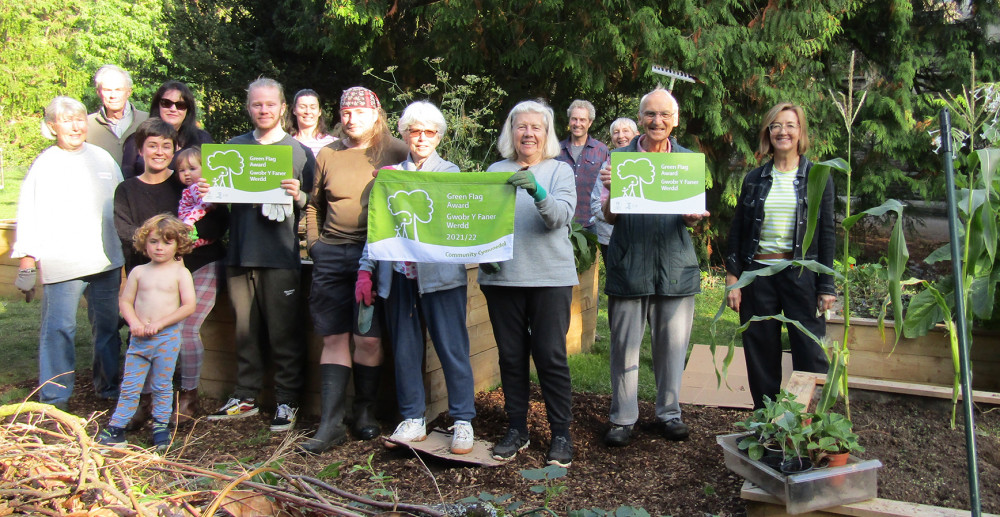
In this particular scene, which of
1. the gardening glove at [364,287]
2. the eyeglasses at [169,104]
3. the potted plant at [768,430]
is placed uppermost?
the eyeglasses at [169,104]

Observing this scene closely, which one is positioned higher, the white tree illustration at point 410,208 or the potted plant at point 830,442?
the white tree illustration at point 410,208

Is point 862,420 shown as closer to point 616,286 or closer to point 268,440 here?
point 616,286

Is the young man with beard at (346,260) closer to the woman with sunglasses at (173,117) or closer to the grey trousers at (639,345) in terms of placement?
the woman with sunglasses at (173,117)

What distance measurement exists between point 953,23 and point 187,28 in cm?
1102

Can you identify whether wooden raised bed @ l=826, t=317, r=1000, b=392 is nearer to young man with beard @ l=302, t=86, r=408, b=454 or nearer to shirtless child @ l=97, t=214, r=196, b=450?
young man with beard @ l=302, t=86, r=408, b=454

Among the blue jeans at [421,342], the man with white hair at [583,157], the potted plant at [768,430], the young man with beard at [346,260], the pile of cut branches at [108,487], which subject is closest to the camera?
the pile of cut branches at [108,487]

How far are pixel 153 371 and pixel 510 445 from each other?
2.08 meters

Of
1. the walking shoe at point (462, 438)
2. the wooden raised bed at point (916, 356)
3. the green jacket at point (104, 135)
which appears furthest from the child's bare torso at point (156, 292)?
the wooden raised bed at point (916, 356)

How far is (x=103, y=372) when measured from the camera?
17.0 feet

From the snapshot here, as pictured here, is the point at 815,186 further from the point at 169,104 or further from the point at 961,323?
the point at 169,104

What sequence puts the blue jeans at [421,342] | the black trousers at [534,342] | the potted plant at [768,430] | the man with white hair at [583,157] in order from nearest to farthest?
1. the potted plant at [768,430]
2. the black trousers at [534,342]
3. the blue jeans at [421,342]
4. the man with white hair at [583,157]

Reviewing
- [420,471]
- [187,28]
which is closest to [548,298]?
[420,471]

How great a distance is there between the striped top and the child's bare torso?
10.8 ft

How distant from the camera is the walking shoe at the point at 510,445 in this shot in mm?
4105
